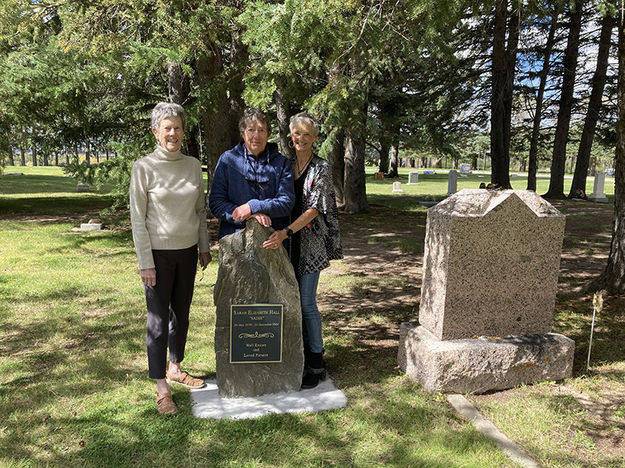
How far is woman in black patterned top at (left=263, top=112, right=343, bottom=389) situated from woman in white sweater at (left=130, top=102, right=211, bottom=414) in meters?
0.59

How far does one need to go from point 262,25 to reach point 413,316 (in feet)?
11.7

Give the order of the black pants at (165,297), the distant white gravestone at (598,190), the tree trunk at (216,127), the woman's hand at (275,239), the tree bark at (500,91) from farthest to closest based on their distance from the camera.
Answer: the distant white gravestone at (598,190)
the tree bark at (500,91)
the tree trunk at (216,127)
the woman's hand at (275,239)
the black pants at (165,297)

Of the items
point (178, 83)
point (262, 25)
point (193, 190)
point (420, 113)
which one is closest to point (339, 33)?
point (262, 25)

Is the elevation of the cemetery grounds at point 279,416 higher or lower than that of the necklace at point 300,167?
lower

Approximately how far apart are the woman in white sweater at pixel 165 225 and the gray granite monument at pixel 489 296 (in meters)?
1.85

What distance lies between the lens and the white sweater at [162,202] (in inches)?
123

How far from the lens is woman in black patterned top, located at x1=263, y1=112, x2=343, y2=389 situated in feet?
11.4

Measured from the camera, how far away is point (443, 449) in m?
2.98

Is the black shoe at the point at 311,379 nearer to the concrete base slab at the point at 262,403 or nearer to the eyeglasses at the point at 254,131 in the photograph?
the concrete base slab at the point at 262,403

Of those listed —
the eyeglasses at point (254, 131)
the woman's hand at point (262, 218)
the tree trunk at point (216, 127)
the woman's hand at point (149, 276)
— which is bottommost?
the woman's hand at point (149, 276)

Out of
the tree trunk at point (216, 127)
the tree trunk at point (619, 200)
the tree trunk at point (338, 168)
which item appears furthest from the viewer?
the tree trunk at point (338, 168)

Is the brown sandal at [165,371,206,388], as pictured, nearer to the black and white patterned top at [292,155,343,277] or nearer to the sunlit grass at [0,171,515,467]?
the sunlit grass at [0,171,515,467]

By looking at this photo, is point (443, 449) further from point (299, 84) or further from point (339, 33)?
point (299, 84)

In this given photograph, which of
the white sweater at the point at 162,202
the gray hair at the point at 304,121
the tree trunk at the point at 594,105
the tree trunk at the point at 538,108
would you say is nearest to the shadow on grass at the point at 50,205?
the white sweater at the point at 162,202
